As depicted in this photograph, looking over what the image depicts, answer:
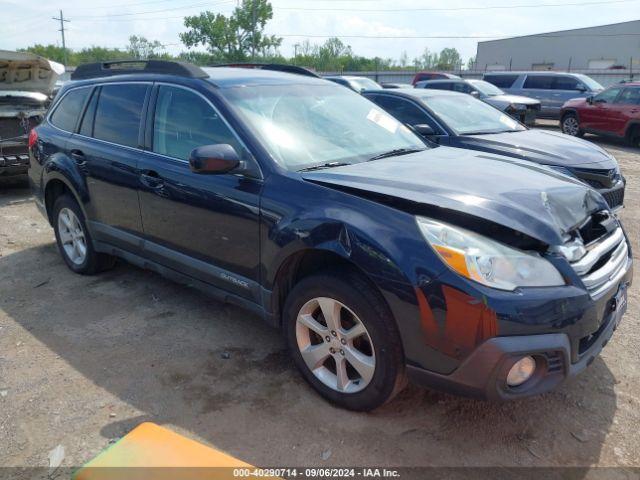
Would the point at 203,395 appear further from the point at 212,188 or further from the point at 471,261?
the point at 471,261

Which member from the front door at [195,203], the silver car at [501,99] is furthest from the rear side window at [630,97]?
the front door at [195,203]

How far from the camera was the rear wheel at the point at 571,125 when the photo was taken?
13.9m

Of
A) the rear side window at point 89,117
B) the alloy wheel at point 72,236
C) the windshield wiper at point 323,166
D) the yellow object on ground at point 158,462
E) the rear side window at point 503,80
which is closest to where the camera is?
the yellow object on ground at point 158,462

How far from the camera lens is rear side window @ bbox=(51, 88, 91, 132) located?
180 inches

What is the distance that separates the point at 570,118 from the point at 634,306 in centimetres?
1162

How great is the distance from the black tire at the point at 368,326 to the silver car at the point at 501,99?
34.0 ft

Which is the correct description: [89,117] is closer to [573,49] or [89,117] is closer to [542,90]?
[542,90]

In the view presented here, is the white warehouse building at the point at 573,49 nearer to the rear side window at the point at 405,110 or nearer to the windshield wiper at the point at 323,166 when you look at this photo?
the rear side window at the point at 405,110

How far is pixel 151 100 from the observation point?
378cm

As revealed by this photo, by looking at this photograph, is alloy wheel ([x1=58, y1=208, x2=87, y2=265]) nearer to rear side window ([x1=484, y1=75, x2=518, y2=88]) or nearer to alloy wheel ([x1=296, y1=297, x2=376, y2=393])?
alloy wheel ([x1=296, y1=297, x2=376, y2=393])

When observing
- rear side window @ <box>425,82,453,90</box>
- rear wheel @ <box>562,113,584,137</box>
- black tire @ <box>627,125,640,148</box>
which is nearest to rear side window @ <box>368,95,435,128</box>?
black tire @ <box>627,125,640,148</box>

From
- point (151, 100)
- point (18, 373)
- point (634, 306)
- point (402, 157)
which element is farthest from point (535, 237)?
point (18, 373)

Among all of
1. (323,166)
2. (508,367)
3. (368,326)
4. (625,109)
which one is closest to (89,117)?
(323,166)

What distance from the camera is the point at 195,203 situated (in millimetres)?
3352
